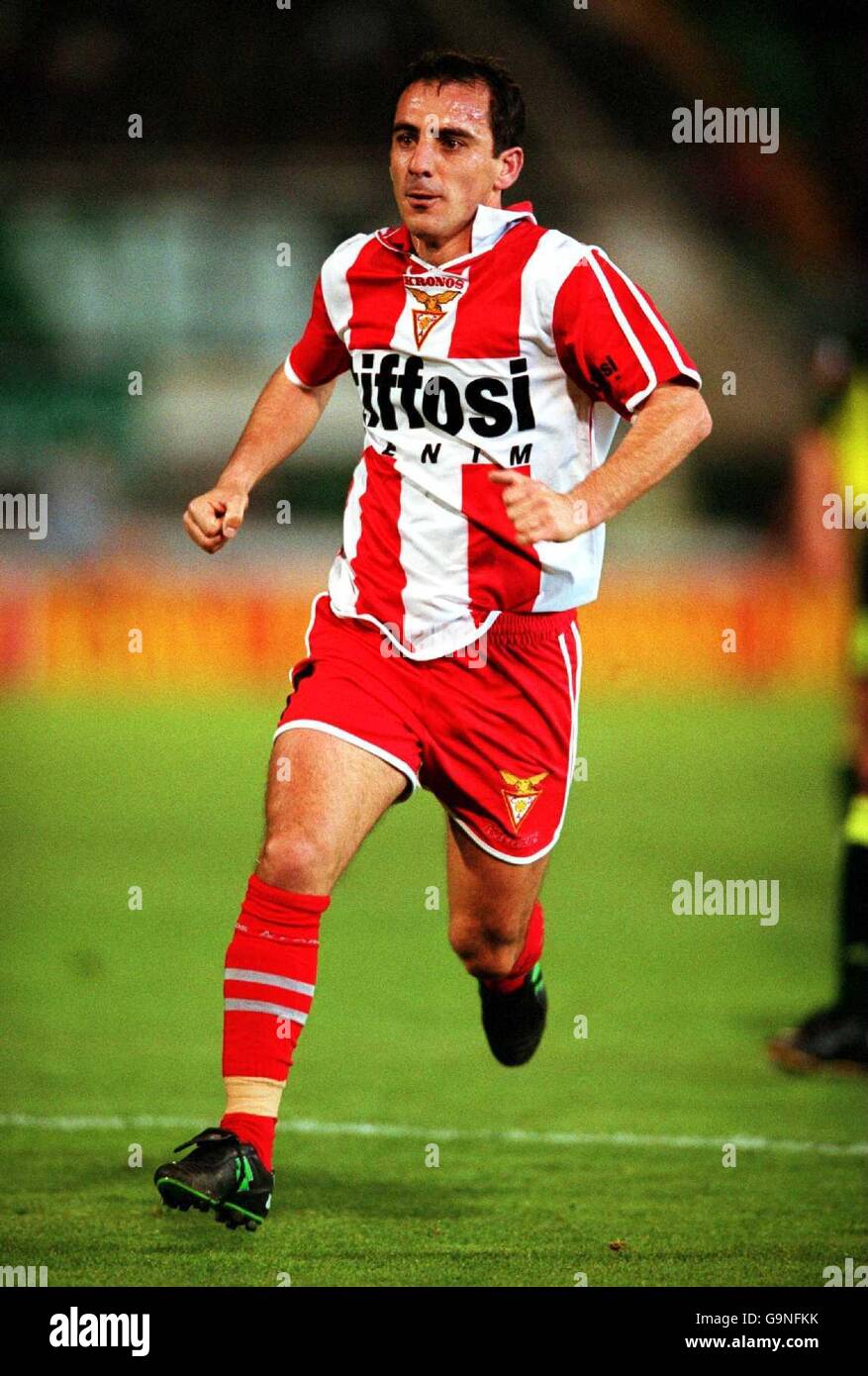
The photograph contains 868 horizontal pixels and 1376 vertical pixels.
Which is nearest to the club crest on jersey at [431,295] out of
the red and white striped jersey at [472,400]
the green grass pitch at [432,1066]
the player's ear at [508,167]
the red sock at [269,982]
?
the red and white striped jersey at [472,400]

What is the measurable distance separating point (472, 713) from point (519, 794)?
0.26 metres

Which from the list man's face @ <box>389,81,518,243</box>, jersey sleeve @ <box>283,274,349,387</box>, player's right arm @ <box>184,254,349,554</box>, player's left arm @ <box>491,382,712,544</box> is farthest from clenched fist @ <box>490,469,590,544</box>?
jersey sleeve @ <box>283,274,349,387</box>

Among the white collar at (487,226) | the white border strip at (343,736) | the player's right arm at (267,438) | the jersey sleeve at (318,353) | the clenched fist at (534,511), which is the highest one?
the white collar at (487,226)

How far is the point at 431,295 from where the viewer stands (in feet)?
14.6

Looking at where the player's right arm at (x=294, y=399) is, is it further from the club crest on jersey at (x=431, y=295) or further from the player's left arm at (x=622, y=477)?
the player's left arm at (x=622, y=477)

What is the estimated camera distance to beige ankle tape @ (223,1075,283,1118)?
4.11 meters

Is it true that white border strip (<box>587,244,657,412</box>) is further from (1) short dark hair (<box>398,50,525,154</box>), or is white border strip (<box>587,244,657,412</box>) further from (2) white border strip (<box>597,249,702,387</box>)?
(1) short dark hair (<box>398,50,525,154</box>)

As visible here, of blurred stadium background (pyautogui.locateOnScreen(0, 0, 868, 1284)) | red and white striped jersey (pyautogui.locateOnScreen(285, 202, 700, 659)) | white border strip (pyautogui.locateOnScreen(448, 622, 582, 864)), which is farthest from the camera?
blurred stadium background (pyautogui.locateOnScreen(0, 0, 868, 1284))

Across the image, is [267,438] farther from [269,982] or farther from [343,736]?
[269,982]

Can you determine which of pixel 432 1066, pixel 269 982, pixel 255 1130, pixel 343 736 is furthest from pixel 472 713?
pixel 432 1066

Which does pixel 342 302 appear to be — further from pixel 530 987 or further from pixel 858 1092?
pixel 858 1092

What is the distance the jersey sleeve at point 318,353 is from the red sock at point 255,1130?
5.73 ft

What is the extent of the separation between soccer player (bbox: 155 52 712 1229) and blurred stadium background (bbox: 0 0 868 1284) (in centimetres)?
996

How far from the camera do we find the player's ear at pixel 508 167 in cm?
445
